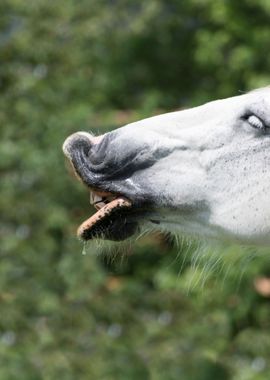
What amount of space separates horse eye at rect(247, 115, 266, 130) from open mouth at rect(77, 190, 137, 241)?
498mm

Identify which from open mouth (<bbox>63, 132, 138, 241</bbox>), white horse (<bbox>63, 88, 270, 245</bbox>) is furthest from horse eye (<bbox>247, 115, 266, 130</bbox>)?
open mouth (<bbox>63, 132, 138, 241</bbox>)

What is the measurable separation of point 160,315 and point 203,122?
10.9 ft

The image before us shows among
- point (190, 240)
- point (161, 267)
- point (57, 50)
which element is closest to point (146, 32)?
point (57, 50)

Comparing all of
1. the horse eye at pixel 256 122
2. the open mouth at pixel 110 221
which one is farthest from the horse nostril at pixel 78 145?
the horse eye at pixel 256 122

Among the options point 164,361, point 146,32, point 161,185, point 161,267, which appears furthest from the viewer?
point 146,32

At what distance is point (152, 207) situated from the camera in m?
3.97

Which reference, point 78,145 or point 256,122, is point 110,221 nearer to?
point 78,145

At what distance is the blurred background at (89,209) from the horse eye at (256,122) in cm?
233

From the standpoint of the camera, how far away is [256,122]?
12.8ft

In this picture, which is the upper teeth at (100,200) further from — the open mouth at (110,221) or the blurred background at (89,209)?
the blurred background at (89,209)

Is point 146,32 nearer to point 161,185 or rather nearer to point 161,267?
point 161,267

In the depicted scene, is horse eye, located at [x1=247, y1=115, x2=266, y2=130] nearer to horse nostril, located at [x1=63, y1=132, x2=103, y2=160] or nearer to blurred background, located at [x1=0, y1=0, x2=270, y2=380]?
horse nostril, located at [x1=63, y1=132, x2=103, y2=160]

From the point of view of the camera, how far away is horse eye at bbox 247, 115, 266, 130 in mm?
3898

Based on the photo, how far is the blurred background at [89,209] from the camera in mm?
6574
